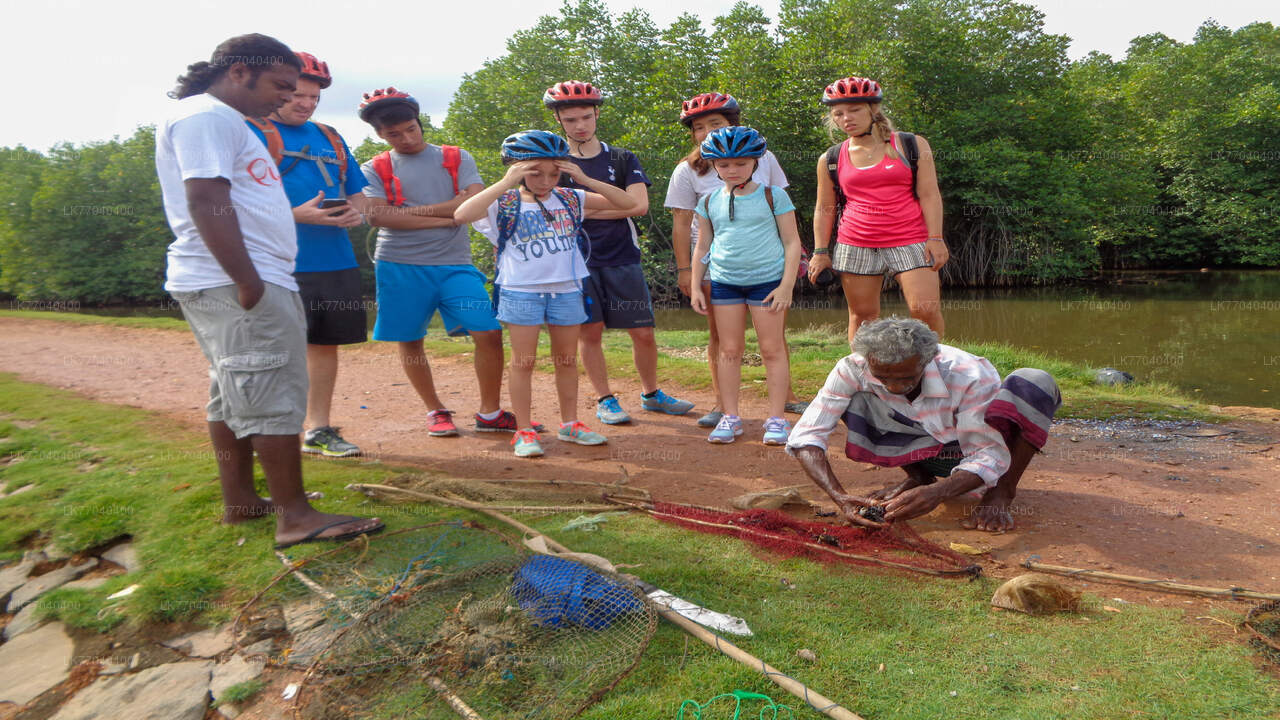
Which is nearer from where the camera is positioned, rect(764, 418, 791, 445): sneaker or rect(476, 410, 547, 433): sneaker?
rect(764, 418, 791, 445): sneaker

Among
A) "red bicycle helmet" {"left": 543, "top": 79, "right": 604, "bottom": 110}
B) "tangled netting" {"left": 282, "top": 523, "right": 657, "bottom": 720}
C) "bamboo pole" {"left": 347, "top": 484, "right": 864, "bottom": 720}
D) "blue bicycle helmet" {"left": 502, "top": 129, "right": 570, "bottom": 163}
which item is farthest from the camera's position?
"red bicycle helmet" {"left": 543, "top": 79, "right": 604, "bottom": 110}

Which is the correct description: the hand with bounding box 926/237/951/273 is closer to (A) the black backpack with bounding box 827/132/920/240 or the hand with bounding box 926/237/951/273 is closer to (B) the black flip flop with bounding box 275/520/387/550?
(A) the black backpack with bounding box 827/132/920/240

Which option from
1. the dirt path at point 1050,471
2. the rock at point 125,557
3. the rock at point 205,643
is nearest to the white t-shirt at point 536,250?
the dirt path at point 1050,471

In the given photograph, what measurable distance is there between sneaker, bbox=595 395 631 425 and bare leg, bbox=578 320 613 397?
6 cm

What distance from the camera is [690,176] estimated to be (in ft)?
17.9

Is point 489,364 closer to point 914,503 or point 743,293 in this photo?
point 743,293

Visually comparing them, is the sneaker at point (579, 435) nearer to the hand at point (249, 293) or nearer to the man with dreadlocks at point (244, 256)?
the man with dreadlocks at point (244, 256)

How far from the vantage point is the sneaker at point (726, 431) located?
5090mm

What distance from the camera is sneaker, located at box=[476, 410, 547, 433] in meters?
5.47

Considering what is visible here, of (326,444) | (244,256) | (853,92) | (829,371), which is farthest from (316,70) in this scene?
(829,371)

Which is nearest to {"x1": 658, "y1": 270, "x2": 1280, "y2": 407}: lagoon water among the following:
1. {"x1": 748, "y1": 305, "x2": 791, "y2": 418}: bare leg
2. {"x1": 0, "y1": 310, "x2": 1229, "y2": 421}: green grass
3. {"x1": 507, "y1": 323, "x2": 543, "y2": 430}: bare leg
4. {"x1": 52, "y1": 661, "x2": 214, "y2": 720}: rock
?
{"x1": 0, "y1": 310, "x2": 1229, "y2": 421}: green grass

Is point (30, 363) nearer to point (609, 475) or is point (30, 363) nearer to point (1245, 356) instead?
point (609, 475)

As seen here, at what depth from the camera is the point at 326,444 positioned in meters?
4.92

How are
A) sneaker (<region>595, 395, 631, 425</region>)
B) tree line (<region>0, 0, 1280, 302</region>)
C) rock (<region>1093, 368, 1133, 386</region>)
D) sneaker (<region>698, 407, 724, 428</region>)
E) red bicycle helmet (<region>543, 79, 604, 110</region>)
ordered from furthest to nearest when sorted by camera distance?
tree line (<region>0, 0, 1280, 302</region>) < rock (<region>1093, 368, 1133, 386</region>) < sneaker (<region>595, 395, 631, 425</region>) < sneaker (<region>698, 407, 724, 428</region>) < red bicycle helmet (<region>543, 79, 604, 110</region>)
